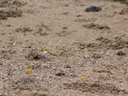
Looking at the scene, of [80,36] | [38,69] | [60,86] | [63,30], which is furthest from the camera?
[63,30]

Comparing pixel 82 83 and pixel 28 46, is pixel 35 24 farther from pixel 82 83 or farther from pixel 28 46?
pixel 82 83

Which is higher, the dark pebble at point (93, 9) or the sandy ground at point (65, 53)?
the dark pebble at point (93, 9)

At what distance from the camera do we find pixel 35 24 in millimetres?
5246

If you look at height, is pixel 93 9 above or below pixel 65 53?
above

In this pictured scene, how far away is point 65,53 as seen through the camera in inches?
148

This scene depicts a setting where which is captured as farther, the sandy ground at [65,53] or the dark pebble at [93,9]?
the dark pebble at [93,9]

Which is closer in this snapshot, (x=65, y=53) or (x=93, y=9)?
(x=65, y=53)

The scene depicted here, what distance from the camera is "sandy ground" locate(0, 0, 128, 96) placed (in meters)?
2.79

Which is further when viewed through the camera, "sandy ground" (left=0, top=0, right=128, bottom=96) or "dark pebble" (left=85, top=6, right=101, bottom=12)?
"dark pebble" (left=85, top=6, right=101, bottom=12)

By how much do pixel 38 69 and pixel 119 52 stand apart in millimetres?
1081

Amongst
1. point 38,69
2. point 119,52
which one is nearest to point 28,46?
point 38,69

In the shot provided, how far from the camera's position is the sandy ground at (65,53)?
9.14 ft

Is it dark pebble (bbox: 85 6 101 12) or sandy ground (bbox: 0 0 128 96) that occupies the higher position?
dark pebble (bbox: 85 6 101 12)

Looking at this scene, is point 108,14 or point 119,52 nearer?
point 119,52
